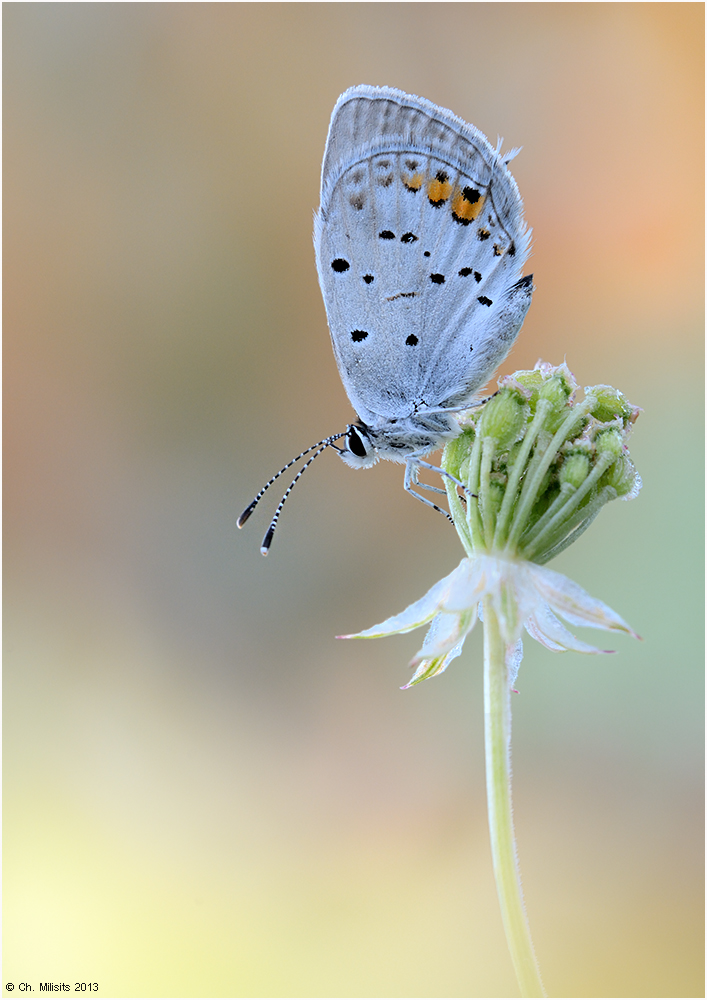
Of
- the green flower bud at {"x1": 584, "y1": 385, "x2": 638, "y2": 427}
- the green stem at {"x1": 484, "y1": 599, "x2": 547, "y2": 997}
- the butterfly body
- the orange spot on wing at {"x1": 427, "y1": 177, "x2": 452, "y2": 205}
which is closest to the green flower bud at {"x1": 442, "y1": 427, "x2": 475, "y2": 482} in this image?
the butterfly body

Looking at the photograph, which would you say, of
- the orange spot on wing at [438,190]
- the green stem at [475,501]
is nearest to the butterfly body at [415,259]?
the orange spot on wing at [438,190]

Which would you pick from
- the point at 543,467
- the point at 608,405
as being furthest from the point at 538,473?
the point at 608,405

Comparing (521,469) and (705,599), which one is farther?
(705,599)

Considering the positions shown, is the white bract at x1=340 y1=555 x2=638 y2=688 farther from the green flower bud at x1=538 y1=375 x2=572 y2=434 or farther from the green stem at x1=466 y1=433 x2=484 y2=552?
the green flower bud at x1=538 y1=375 x2=572 y2=434

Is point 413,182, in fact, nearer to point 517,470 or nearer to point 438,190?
point 438,190

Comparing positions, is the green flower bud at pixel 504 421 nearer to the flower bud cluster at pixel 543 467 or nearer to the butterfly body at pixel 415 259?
the flower bud cluster at pixel 543 467

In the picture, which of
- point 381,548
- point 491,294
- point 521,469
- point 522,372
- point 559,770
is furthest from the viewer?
point 381,548

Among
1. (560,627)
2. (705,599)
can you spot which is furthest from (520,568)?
(705,599)

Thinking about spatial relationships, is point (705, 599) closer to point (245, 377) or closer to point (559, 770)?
point (559, 770)
